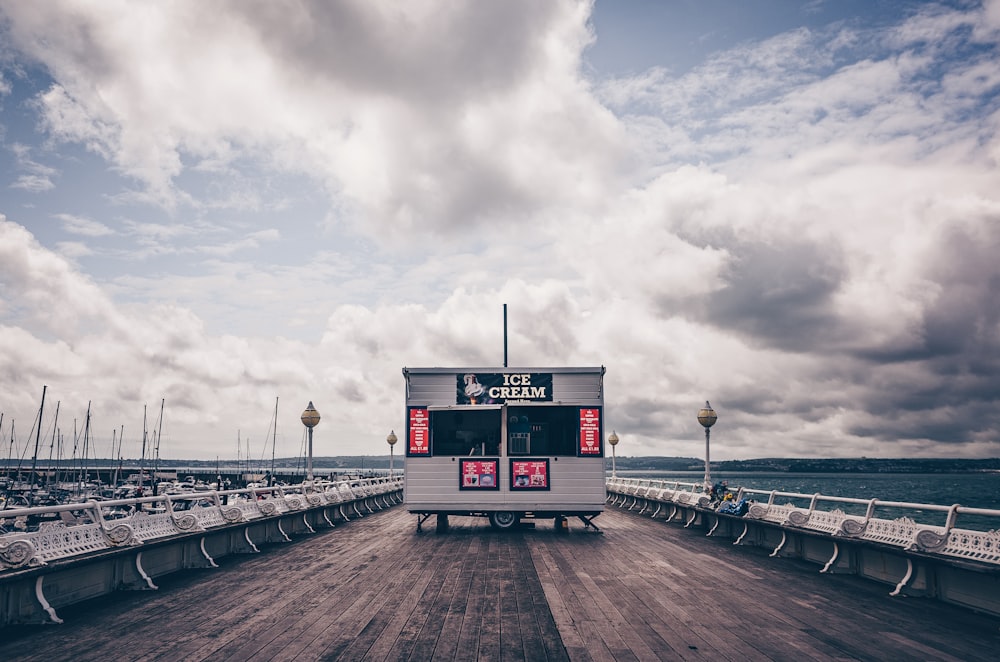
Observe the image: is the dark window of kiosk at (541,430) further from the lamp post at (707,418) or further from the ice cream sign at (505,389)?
the lamp post at (707,418)

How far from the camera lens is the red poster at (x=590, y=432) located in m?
18.9

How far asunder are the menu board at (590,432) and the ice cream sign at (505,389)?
45.3 inches

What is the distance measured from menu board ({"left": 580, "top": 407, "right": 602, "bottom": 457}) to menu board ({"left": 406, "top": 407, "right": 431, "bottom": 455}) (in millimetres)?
4382

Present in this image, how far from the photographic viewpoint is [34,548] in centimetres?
870

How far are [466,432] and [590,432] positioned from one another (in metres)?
3.59

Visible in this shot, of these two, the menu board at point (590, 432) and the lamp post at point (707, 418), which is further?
the lamp post at point (707, 418)

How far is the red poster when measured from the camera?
744 inches

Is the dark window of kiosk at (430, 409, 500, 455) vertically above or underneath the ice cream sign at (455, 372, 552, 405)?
underneath

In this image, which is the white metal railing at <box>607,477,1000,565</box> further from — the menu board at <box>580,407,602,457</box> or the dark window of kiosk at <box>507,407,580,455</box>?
the dark window of kiosk at <box>507,407,580,455</box>

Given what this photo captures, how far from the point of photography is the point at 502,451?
19.1 metres

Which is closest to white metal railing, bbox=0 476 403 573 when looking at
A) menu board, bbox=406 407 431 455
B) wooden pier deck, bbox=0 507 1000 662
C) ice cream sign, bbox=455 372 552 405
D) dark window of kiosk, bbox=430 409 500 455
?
wooden pier deck, bbox=0 507 1000 662

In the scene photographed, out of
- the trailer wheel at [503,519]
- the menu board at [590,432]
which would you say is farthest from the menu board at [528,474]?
the trailer wheel at [503,519]

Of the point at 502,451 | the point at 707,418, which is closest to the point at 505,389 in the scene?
the point at 502,451

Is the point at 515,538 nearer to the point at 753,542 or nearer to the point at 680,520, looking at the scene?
the point at 753,542
